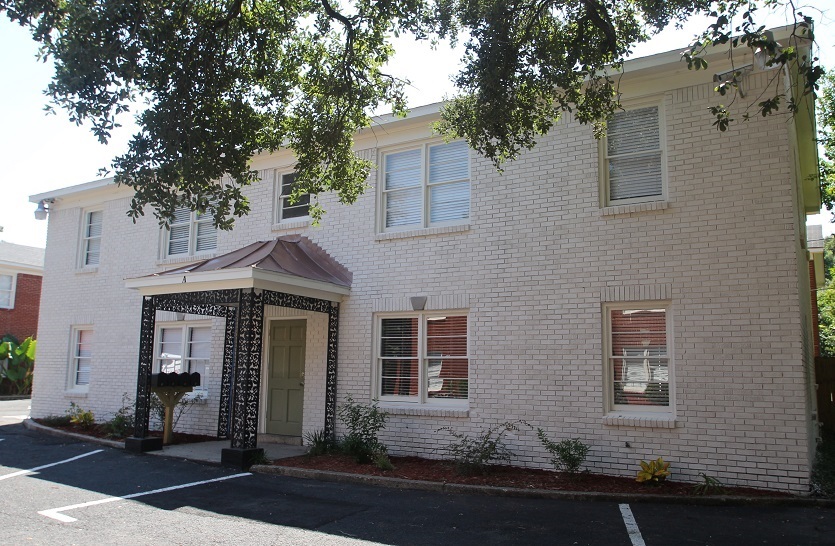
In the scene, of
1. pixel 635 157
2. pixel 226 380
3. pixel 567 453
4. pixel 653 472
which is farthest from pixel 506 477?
pixel 226 380

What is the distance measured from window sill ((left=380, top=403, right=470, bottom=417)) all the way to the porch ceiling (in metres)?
2.21

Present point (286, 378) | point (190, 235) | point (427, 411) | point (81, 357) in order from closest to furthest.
Result: point (427, 411)
point (286, 378)
point (190, 235)
point (81, 357)

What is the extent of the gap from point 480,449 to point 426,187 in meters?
4.63

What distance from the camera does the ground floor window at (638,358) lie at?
934cm

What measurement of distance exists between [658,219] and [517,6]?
11.8ft

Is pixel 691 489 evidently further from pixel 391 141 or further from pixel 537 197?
pixel 391 141

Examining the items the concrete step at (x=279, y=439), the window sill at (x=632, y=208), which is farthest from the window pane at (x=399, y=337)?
the window sill at (x=632, y=208)

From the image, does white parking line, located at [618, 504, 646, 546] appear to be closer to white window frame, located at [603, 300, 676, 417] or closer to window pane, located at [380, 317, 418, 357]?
white window frame, located at [603, 300, 676, 417]

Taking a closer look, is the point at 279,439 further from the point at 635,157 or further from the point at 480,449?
the point at 635,157

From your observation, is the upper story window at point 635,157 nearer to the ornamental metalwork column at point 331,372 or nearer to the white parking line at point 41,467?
the ornamental metalwork column at point 331,372

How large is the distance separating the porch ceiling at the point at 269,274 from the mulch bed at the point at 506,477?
9.11 feet

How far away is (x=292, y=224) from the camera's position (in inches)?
518

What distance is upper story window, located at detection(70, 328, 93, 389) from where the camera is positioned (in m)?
16.3

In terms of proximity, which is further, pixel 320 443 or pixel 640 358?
pixel 320 443
